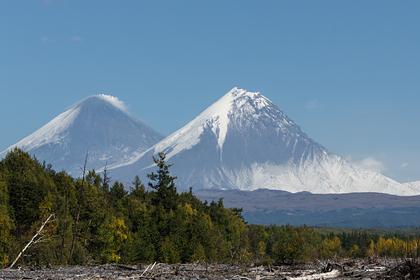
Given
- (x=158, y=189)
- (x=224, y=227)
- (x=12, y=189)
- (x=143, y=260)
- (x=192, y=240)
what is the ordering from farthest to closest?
(x=224, y=227), (x=158, y=189), (x=192, y=240), (x=143, y=260), (x=12, y=189)

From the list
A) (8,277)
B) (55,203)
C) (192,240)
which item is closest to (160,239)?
(192,240)

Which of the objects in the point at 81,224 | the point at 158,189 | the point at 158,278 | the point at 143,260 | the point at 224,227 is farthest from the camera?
the point at 224,227

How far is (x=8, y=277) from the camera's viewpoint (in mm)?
37812

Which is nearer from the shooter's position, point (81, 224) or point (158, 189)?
point (81, 224)

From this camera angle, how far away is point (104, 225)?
90625mm

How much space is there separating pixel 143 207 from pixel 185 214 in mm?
6586

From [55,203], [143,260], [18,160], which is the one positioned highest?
[18,160]

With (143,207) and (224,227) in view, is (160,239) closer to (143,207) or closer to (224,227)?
(143,207)

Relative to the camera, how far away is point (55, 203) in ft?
262

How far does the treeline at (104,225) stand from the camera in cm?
6756

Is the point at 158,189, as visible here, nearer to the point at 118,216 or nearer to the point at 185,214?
the point at 185,214

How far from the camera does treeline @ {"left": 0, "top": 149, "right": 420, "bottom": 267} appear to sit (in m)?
67.6

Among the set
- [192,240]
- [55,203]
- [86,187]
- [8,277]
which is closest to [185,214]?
[192,240]

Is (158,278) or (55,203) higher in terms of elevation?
(55,203)
